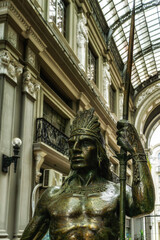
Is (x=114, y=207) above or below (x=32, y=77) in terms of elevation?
below

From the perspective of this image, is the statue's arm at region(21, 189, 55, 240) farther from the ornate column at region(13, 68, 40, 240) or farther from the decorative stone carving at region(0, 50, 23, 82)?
the decorative stone carving at region(0, 50, 23, 82)

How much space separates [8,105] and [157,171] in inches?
1400

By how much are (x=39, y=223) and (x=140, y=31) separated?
2163 cm

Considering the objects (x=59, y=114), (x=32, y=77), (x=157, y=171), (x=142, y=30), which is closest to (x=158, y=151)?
(x=157, y=171)

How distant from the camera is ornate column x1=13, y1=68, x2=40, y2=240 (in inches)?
319

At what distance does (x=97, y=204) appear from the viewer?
216cm

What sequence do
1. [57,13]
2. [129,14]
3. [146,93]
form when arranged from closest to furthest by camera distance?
[57,13] → [129,14] → [146,93]

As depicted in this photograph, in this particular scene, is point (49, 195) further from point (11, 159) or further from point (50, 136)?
point (50, 136)

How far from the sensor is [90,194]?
2221 mm

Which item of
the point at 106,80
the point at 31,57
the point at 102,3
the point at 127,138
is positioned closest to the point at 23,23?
the point at 31,57

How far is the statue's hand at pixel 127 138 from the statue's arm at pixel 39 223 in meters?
0.63

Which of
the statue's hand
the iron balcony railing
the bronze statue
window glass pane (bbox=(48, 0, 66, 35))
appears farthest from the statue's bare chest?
window glass pane (bbox=(48, 0, 66, 35))

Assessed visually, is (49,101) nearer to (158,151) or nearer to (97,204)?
(97,204)

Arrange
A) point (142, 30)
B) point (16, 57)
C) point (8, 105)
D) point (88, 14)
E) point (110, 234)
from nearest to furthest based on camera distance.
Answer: point (110, 234), point (8, 105), point (16, 57), point (88, 14), point (142, 30)
